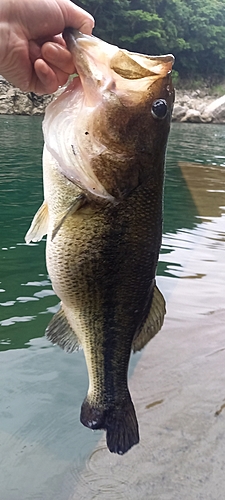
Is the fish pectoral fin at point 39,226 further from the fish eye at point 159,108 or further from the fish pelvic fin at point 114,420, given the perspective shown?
the fish pelvic fin at point 114,420

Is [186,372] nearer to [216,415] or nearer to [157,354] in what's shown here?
[157,354]

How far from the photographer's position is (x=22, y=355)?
401 cm

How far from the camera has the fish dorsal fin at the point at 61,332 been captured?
2018mm

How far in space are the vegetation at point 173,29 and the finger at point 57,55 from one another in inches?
1548

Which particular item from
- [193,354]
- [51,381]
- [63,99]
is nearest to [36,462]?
[51,381]

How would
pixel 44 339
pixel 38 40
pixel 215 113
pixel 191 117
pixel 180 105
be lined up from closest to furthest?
pixel 38 40
pixel 44 339
pixel 191 117
pixel 215 113
pixel 180 105

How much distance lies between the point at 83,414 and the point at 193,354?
2.00 meters

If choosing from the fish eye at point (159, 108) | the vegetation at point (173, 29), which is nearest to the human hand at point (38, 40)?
the fish eye at point (159, 108)

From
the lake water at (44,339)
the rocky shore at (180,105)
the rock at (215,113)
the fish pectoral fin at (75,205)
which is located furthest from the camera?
the rock at (215,113)

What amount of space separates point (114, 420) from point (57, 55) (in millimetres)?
1520

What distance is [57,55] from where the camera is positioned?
203 centimetres

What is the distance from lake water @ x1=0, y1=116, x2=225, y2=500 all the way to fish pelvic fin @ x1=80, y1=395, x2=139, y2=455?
0.77 m

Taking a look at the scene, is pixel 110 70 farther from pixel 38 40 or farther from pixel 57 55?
pixel 38 40

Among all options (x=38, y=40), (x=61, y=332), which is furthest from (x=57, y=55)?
(x=61, y=332)
